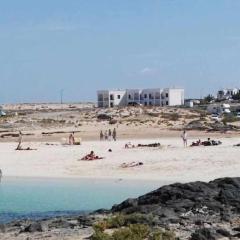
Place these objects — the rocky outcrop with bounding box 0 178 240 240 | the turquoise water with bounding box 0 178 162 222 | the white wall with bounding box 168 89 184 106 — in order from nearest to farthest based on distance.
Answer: the rocky outcrop with bounding box 0 178 240 240, the turquoise water with bounding box 0 178 162 222, the white wall with bounding box 168 89 184 106

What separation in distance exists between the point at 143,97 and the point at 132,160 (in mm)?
119553

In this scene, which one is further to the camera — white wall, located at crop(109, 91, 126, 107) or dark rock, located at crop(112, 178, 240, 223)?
white wall, located at crop(109, 91, 126, 107)

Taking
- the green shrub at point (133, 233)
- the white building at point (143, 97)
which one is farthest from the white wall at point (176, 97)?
the green shrub at point (133, 233)

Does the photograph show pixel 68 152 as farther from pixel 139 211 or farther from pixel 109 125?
pixel 109 125

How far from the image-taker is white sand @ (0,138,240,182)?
31094 millimetres

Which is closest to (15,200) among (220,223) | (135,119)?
(220,223)

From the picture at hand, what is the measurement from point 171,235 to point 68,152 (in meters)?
27.6

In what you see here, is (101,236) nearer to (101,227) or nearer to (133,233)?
(133,233)

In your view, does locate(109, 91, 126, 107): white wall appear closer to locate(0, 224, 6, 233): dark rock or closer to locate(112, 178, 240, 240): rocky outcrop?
locate(112, 178, 240, 240): rocky outcrop

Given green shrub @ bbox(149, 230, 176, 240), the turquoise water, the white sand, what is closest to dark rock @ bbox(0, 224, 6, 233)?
the turquoise water

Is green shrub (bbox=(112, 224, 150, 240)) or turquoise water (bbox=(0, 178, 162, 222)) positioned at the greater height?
green shrub (bbox=(112, 224, 150, 240))

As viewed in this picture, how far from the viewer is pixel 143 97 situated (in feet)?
509

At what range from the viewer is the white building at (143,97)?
152m

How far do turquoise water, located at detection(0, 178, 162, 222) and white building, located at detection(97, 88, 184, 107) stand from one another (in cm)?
12029
